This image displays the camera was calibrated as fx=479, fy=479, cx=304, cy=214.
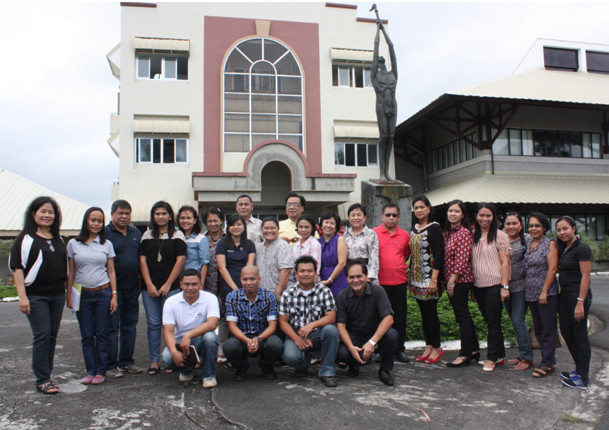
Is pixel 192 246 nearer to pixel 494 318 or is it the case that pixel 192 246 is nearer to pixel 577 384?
pixel 494 318

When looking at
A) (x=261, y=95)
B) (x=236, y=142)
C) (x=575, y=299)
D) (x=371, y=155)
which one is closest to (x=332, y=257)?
(x=575, y=299)

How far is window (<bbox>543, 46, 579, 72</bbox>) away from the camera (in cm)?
2473

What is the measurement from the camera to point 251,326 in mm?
4832

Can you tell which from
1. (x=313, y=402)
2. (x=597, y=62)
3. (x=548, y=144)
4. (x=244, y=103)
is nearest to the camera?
(x=313, y=402)

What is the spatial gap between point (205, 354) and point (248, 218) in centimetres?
186

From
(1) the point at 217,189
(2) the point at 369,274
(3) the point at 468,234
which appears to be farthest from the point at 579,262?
(1) the point at 217,189

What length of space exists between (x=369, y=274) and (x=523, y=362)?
1898 millimetres

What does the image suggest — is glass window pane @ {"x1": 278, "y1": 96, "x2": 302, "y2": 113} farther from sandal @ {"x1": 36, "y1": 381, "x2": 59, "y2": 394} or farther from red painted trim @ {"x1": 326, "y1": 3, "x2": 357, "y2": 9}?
sandal @ {"x1": 36, "y1": 381, "x2": 59, "y2": 394}

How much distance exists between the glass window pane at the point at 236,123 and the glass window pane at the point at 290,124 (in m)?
1.52

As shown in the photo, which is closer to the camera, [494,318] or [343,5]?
[494,318]

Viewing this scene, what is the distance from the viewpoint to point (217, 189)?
18484mm

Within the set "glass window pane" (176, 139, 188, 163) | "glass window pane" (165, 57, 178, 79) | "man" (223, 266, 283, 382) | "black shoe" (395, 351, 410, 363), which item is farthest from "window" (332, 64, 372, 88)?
"man" (223, 266, 283, 382)

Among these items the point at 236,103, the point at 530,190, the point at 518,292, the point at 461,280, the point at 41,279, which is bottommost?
the point at 518,292

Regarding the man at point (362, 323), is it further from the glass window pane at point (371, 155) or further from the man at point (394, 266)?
the glass window pane at point (371, 155)
